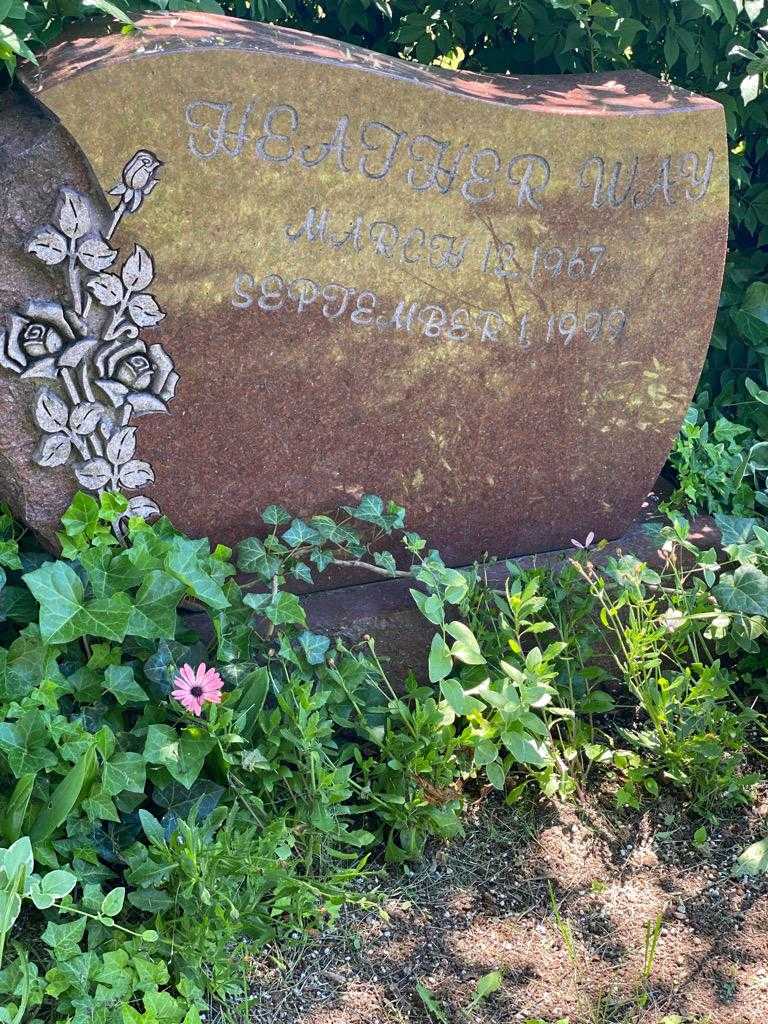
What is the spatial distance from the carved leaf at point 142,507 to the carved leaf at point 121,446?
10cm

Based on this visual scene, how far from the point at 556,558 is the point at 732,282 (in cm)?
119

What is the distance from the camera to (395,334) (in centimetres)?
275

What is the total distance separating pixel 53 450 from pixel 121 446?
15cm

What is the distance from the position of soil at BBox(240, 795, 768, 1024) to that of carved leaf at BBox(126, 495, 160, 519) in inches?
39.4

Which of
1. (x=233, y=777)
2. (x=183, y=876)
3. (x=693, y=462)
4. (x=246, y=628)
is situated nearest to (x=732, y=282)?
(x=693, y=462)

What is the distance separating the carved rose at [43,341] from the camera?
7.84 ft

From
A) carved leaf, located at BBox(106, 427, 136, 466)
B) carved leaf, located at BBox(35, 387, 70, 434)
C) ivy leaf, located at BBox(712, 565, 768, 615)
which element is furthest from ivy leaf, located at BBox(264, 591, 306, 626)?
ivy leaf, located at BBox(712, 565, 768, 615)

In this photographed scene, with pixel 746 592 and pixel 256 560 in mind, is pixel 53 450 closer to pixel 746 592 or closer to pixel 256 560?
pixel 256 560

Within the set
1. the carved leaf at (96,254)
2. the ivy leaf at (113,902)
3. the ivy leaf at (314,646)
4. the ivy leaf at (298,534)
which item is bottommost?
the ivy leaf at (113,902)

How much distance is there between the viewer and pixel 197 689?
7.38ft

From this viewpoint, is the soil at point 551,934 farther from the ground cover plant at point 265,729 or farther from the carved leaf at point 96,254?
the carved leaf at point 96,254

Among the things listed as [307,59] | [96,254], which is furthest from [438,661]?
[307,59]

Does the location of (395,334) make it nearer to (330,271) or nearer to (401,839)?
(330,271)

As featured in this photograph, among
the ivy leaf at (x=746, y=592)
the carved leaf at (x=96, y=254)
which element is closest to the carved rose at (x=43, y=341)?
the carved leaf at (x=96, y=254)
